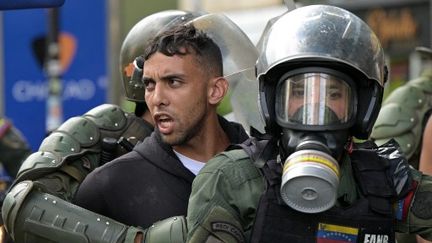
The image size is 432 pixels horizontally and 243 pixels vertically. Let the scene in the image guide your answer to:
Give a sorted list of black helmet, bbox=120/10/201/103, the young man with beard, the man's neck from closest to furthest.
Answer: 1. the young man with beard
2. the man's neck
3. black helmet, bbox=120/10/201/103

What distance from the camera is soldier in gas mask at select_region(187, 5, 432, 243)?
383 cm

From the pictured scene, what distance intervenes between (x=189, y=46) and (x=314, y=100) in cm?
94

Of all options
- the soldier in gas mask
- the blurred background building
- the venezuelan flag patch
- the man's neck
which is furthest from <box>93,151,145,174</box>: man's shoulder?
the blurred background building

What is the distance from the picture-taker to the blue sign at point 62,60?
60.3 feet

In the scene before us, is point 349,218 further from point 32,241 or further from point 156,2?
point 156,2

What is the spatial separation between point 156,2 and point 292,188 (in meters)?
21.1

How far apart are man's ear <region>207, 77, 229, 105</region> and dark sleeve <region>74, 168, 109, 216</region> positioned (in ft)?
1.59

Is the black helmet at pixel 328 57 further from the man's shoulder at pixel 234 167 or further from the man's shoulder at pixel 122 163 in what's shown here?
the man's shoulder at pixel 122 163

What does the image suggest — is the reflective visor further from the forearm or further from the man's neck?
the man's neck

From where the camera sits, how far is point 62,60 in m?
18.5

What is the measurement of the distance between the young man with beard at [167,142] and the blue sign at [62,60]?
44.4ft

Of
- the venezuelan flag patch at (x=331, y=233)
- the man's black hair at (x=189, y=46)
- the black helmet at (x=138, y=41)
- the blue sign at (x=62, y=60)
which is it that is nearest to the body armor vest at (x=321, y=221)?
the venezuelan flag patch at (x=331, y=233)

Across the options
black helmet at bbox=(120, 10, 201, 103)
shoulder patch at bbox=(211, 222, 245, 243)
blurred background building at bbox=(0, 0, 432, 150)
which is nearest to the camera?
shoulder patch at bbox=(211, 222, 245, 243)

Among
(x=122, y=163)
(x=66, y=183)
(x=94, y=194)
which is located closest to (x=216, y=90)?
(x=122, y=163)
